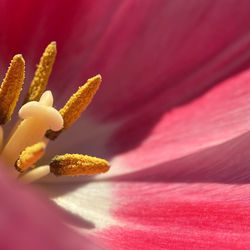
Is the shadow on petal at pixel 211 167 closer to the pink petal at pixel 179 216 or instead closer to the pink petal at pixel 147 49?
the pink petal at pixel 179 216

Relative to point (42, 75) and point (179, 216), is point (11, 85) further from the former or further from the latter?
point (179, 216)

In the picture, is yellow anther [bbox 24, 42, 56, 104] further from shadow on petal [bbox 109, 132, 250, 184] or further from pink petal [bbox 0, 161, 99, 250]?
pink petal [bbox 0, 161, 99, 250]

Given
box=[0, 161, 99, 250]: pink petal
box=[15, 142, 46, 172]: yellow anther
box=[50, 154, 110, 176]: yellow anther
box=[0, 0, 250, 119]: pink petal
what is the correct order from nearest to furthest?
box=[0, 161, 99, 250]: pink petal < box=[15, 142, 46, 172]: yellow anther < box=[50, 154, 110, 176]: yellow anther < box=[0, 0, 250, 119]: pink petal

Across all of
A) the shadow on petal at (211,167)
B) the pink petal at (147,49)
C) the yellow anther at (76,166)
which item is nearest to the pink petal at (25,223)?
the yellow anther at (76,166)

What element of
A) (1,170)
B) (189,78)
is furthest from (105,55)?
(1,170)

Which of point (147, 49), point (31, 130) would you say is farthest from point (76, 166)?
point (147, 49)

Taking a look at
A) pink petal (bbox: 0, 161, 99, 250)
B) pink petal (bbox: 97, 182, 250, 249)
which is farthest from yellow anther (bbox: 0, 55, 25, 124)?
pink petal (bbox: 0, 161, 99, 250)

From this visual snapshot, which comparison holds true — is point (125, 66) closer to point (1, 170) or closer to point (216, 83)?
point (216, 83)
